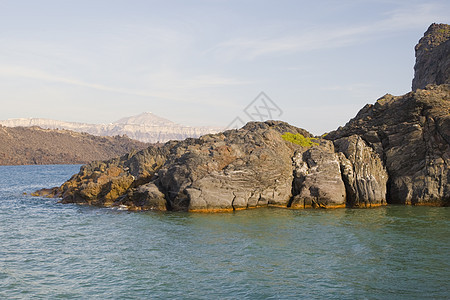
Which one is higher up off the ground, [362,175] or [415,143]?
[415,143]

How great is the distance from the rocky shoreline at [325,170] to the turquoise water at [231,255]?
2.17 metres

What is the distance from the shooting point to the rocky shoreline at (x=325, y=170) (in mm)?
34750

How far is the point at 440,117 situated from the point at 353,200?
1088 centimetres

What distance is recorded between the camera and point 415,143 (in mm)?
36781

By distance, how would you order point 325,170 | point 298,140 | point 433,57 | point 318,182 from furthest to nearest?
1. point 433,57
2. point 298,140
3. point 325,170
4. point 318,182

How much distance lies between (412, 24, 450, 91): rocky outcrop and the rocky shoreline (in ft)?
79.4

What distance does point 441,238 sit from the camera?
2378 cm

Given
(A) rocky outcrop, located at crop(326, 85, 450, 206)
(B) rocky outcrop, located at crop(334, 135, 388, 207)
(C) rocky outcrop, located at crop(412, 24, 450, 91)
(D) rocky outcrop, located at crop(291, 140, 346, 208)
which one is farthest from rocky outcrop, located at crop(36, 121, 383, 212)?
(C) rocky outcrop, located at crop(412, 24, 450, 91)

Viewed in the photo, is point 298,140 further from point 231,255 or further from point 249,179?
point 231,255

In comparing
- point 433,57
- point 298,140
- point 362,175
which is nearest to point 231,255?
point 362,175

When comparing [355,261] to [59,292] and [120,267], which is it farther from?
[59,292]

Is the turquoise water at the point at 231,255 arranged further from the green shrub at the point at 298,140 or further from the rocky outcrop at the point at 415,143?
the green shrub at the point at 298,140

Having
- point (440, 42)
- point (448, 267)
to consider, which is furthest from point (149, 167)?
point (440, 42)

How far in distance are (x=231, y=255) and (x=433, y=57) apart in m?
60.4
